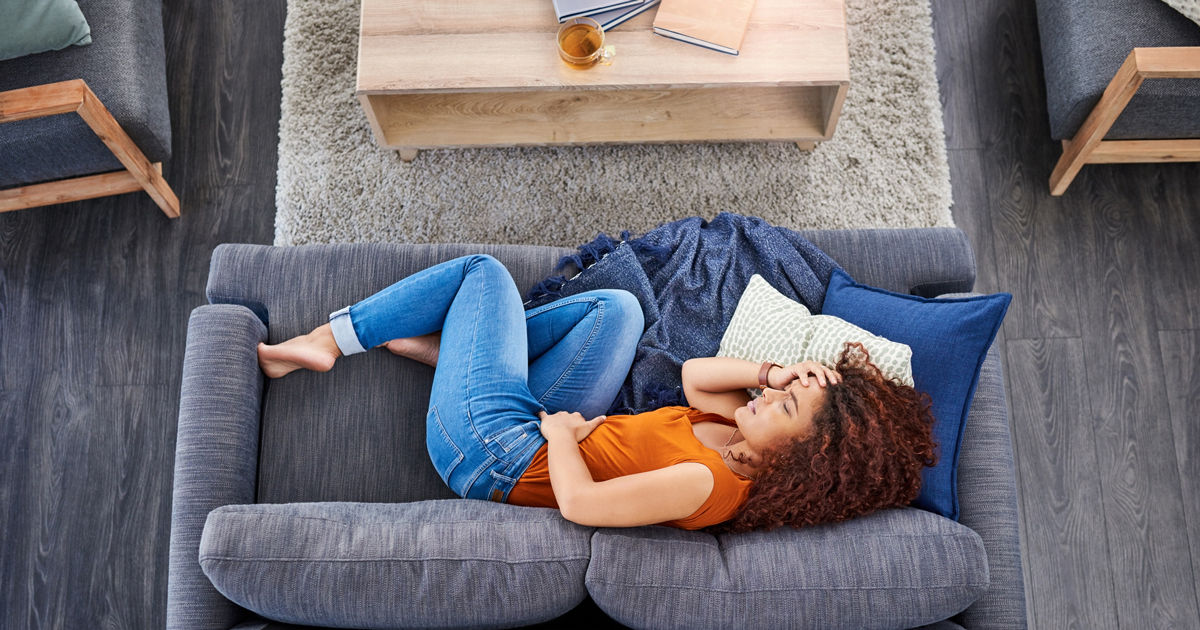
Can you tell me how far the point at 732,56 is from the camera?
2.00 m

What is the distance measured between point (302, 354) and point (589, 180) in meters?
1.07

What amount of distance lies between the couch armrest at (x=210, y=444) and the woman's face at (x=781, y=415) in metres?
1.05

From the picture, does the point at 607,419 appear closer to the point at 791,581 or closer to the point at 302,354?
the point at 791,581

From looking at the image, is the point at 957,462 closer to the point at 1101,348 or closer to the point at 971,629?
the point at 971,629

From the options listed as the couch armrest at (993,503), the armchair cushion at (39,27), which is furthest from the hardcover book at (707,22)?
the armchair cushion at (39,27)

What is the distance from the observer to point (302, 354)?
5.57 feet

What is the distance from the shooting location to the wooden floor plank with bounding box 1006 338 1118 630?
210 centimetres

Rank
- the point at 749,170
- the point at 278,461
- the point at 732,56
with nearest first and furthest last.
→ the point at 278,461, the point at 732,56, the point at 749,170

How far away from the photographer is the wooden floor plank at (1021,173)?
2344mm

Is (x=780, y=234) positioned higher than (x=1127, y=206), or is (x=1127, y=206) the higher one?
(x=780, y=234)

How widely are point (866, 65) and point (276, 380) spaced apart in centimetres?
200

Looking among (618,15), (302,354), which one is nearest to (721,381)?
(302,354)

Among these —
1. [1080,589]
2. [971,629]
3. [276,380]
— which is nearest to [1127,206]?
[1080,589]

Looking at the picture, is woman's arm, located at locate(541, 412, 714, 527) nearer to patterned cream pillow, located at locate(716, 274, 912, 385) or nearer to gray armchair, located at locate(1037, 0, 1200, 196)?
patterned cream pillow, located at locate(716, 274, 912, 385)
